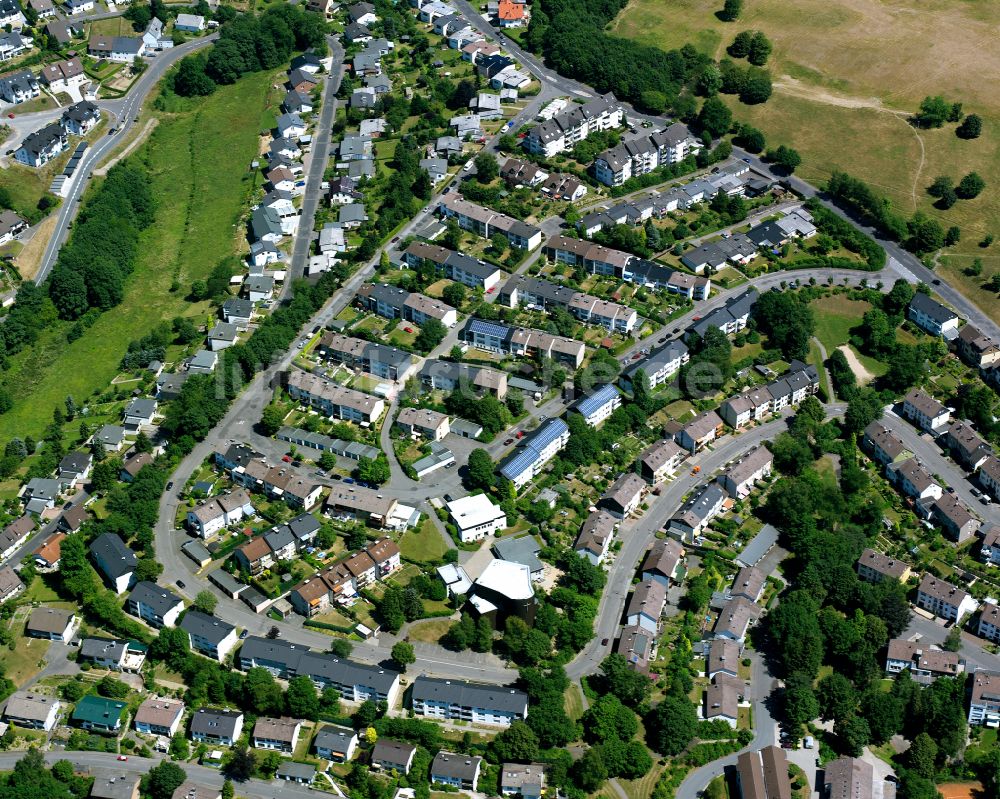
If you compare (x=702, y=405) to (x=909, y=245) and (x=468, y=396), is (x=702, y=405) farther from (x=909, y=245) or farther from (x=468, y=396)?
(x=909, y=245)

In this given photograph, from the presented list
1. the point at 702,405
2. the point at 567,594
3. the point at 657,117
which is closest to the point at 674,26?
the point at 657,117

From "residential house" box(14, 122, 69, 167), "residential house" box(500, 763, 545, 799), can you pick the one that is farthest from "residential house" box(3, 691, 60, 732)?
"residential house" box(14, 122, 69, 167)

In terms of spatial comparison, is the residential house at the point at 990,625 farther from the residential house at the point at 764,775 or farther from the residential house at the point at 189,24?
the residential house at the point at 189,24

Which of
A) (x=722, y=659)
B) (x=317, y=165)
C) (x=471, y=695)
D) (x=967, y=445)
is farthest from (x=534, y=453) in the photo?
(x=317, y=165)

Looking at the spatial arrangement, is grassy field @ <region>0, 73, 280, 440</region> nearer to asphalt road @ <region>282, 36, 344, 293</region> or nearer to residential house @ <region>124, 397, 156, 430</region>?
asphalt road @ <region>282, 36, 344, 293</region>

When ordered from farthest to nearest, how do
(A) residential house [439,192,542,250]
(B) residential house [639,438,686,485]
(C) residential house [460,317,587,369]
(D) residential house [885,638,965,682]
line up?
(A) residential house [439,192,542,250]
(C) residential house [460,317,587,369]
(B) residential house [639,438,686,485]
(D) residential house [885,638,965,682]
